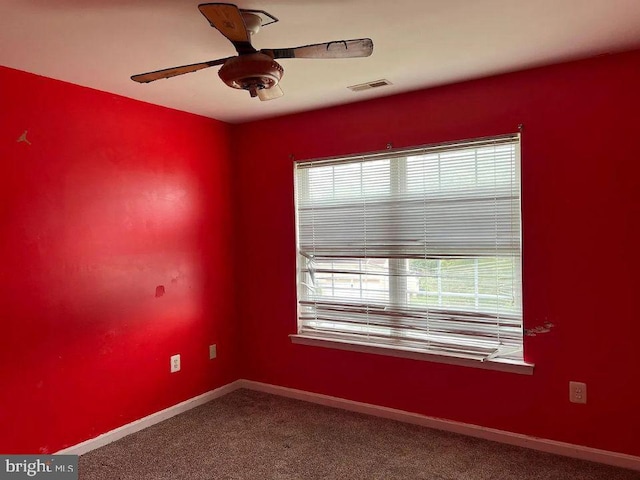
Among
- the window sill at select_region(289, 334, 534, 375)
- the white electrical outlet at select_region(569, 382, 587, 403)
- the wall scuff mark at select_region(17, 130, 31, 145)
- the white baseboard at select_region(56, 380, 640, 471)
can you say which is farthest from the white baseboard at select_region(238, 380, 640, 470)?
the wall scuff mark at select_region(17, 130, 31, 145)

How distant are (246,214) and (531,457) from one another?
107 inches

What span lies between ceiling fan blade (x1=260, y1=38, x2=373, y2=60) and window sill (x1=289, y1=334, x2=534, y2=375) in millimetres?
2028

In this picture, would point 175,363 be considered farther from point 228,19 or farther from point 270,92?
point 228,19

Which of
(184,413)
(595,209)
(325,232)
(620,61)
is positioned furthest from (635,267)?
(184,413)

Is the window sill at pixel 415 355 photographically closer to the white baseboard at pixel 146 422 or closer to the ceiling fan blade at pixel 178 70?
the white baseboard at pixel 146 422

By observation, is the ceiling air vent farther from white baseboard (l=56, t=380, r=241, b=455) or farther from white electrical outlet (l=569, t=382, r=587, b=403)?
white baseboard (l=56, t=380, r=241, b=455)

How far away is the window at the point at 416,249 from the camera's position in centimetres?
277

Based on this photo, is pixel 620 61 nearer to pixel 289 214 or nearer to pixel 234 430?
pixel 289 214

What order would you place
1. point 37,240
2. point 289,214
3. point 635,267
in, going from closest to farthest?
point 635,267 → point 37,240 → point 289,214

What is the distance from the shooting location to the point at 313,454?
8.80 ft

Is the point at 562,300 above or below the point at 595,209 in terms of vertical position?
below

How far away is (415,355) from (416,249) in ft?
2.39

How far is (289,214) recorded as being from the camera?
11.9 feet

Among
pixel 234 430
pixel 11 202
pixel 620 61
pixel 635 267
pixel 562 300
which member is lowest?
pixel 234 430
